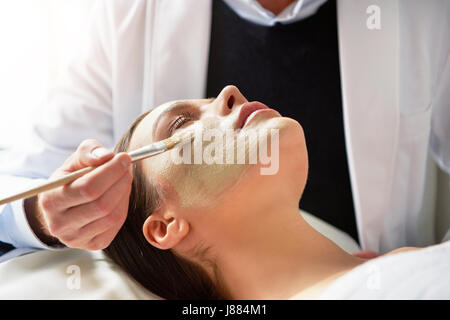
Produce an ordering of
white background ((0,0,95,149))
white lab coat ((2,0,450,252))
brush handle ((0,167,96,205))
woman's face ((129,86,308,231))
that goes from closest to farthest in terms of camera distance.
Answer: brush handle ((0,167,96,205)) < woman's face ((129,86,308,231)) < white lab coat ((2,0,450,252)) < white background ((0,0,95,149))

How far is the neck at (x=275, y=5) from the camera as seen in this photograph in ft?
3.12

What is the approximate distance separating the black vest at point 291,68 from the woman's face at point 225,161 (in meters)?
0.22

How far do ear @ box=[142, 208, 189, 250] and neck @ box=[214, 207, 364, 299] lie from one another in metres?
0.07

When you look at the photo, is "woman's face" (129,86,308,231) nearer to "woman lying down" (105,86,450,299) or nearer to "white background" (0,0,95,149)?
"woman lying down" (105,86,450,299)

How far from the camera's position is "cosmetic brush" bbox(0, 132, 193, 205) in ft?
1.76

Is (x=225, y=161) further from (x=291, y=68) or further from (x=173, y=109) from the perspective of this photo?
(x=291, y=68)

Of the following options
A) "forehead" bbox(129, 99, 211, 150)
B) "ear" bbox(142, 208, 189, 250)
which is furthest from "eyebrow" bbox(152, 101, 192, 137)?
"ear" bbox(142, 208, 189, 250)

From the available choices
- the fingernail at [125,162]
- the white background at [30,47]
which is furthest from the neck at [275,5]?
the white background at [30,47]

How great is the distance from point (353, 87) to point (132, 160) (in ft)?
1.50

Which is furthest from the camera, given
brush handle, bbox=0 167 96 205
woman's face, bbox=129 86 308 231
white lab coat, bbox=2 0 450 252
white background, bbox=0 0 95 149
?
white background, bbox=0 0 95 149

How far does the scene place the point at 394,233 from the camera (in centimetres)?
96

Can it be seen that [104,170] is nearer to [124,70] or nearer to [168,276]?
[168,276]

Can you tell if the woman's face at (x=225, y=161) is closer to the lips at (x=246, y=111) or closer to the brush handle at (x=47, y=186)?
the lips at (x=246, y=111)

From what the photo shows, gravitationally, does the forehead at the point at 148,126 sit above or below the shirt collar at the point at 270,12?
below
